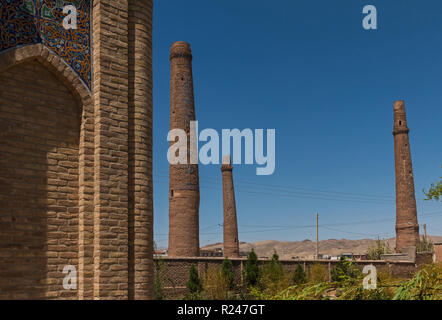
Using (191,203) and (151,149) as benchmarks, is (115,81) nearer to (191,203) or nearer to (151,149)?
(151,149)

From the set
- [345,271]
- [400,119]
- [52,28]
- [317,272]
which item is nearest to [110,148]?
[52,28]

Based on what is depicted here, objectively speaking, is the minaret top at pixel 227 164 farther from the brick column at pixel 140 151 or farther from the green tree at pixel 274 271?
the brick column at pixel 140 151

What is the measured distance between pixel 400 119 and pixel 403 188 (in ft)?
15.9

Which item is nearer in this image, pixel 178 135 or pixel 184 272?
pixel 184 272

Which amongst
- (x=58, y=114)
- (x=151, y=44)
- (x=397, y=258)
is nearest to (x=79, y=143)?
(x=58, y=114)

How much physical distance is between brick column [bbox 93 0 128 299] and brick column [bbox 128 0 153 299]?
0.13 metres

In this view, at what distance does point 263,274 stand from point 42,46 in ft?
52.0

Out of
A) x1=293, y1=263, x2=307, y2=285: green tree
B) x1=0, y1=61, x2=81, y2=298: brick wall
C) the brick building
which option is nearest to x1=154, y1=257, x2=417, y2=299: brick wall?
x1=293, y1=263, x2=307, y2=285: green tree

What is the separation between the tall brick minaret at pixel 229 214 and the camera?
3052cm

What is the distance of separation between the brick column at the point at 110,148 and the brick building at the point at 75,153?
15 mm

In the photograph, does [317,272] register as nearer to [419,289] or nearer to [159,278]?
[159,278]

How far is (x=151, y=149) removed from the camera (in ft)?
25.7

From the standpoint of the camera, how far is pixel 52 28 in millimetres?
7059

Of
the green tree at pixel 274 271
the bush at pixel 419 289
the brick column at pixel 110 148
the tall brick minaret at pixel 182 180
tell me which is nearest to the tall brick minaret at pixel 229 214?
the tall brick minaret at pixel 182 180
